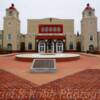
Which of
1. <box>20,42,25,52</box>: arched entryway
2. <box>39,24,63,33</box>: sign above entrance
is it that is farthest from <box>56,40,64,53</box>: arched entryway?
<box>20,42,25,52</box>: arched entryway

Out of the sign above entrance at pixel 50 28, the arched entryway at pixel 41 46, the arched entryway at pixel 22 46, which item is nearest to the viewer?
the arched entryway at pixel 41 46

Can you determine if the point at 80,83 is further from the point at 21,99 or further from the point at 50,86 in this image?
the point at 21,99

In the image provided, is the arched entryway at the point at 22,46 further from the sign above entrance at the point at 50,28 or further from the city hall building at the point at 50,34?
the sign above entrance at the point at 50,28

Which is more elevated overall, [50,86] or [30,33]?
[30,33]

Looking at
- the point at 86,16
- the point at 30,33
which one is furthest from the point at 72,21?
the point at 30,33

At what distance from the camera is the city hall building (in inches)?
1380

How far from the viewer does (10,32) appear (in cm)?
3528

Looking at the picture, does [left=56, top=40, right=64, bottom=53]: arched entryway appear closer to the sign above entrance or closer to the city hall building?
Result: the city hall building

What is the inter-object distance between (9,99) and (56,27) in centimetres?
3189

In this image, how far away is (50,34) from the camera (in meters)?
35.5

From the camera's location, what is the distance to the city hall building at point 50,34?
3506cm

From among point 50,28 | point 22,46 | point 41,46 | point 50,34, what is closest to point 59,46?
point 50,34

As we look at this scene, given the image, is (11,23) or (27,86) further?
(11,23)

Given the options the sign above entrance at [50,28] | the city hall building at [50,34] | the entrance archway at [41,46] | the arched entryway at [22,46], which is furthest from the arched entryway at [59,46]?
the arched entryway at [22,46]
